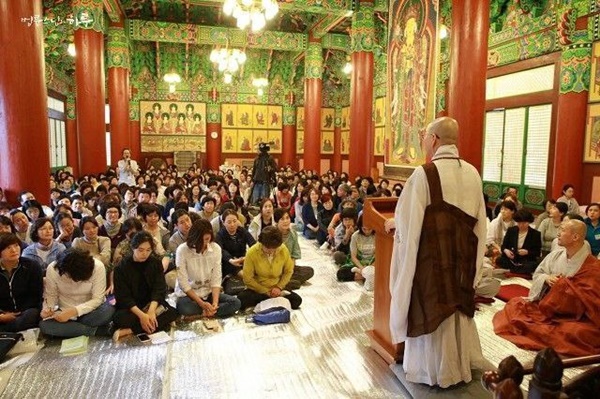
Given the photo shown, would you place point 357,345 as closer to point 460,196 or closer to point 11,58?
point 460,196

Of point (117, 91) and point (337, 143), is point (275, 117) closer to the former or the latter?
point (337, 143)

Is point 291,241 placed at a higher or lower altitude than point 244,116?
lower

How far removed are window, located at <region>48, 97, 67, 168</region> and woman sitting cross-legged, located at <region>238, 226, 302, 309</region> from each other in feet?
44.1

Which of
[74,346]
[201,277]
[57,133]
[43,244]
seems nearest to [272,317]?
[201,277]

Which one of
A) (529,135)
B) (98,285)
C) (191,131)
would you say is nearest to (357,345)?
(98,285)

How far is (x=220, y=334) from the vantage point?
379cm

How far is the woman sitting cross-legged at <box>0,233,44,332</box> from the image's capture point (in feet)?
11.8

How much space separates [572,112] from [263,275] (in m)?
7.23

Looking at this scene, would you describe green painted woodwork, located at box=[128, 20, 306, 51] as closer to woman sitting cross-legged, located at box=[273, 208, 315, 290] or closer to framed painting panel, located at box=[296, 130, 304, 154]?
framed painting panel, located at box=[296, 130, 304, 154]

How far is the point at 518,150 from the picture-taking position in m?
10.3

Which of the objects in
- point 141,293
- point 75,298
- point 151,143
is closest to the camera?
point 75,298

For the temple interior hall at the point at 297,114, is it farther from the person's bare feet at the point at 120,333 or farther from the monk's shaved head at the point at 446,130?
the monk's shaved head at the point at 446,130

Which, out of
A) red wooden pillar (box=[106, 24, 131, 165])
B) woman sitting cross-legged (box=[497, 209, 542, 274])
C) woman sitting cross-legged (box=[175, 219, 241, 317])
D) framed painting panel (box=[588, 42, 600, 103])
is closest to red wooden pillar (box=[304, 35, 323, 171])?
red wooden pillar (box=[106, 24, 131, 165])

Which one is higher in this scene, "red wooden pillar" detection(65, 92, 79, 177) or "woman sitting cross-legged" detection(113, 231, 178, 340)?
"red wooden pillar" detection(65, 92, 79, 177)
